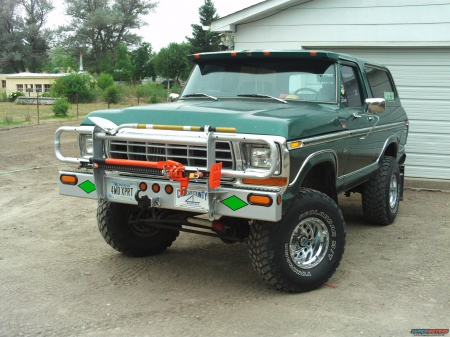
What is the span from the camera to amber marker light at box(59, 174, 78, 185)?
5075mm

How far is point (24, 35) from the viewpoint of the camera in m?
61.6

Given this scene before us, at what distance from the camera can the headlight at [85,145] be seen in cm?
511

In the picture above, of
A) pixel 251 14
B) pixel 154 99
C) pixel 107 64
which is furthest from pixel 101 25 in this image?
pixel 251 14

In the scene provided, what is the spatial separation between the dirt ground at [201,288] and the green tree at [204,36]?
4737cm

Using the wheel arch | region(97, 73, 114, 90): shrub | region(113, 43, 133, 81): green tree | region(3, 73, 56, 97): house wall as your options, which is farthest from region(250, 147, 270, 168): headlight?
region(113, 43, 133, 81): green tree

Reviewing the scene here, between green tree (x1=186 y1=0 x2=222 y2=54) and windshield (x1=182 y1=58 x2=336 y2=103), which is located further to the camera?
green tree (x1=186 y1=0 x2=222 y2=54)

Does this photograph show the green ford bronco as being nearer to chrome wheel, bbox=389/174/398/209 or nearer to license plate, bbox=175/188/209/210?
license plate, bbox=175/188/209/210

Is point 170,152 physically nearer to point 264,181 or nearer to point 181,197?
point 181,197

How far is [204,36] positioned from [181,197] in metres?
52.0

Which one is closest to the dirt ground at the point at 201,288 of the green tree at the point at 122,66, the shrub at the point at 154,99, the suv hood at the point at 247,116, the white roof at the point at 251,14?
the suv hood at the point at 247,116

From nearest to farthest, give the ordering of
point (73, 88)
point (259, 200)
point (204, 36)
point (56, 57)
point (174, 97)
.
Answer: point (259, 200), point (174, 97), point (73, 88), point (204, 36), point (56, 57)

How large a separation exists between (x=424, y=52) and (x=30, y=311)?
26.4ft

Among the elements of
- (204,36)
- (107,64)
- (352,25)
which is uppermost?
(204,36)

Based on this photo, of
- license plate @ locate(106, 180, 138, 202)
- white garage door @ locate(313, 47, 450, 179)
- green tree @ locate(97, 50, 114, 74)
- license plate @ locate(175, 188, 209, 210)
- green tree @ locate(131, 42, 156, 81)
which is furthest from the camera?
green tree @ locate(97, 50, 114, 74)
